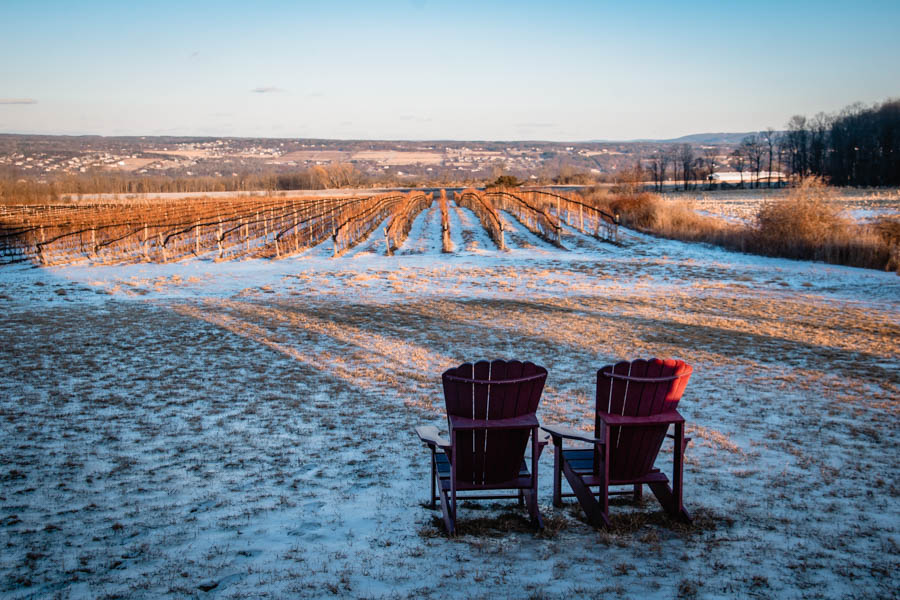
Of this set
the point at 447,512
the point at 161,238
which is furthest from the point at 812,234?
the point at 161,238

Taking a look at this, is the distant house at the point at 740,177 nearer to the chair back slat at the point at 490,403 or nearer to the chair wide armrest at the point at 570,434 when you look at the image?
the chair wide armrest at the point at 570,434

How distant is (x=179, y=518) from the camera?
4.48 m

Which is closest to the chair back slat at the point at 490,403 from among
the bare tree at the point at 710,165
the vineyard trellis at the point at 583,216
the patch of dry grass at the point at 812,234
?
the patch of dry grass at the point at 812,234

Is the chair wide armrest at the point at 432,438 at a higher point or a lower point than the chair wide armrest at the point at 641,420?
lower

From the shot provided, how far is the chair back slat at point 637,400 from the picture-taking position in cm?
418

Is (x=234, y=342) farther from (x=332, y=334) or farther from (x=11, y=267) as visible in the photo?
(x=11, y=267)

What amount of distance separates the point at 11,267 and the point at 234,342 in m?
16.6

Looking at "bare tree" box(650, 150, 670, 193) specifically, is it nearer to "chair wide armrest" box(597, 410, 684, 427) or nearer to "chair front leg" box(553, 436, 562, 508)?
"chair front leg" box(553, 436, 562, 508)

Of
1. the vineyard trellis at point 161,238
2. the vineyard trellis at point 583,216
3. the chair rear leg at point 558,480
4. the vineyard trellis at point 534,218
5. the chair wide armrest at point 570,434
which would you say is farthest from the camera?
the vineyard trellis at point 583,216

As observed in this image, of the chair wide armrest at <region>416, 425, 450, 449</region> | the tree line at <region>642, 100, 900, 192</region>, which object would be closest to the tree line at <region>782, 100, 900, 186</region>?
the tree line at <region>642, 100, 900, 192</region>

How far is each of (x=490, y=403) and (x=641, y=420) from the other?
96 centimetres

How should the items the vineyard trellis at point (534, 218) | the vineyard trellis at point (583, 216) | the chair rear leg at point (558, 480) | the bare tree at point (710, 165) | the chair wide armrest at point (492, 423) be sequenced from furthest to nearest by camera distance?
the bare tree at point (710, 165)
the vineyard trellis at point (583, 216)
the vineyard trellis at point (534, 218)
the chair rear leg at point (558, 480)
the chair wide armrest at point (492, 423)

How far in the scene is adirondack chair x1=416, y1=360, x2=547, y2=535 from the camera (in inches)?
164

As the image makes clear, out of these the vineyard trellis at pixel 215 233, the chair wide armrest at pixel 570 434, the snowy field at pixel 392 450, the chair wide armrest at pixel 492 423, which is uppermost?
the vineyard trellis at pixel 215 233
